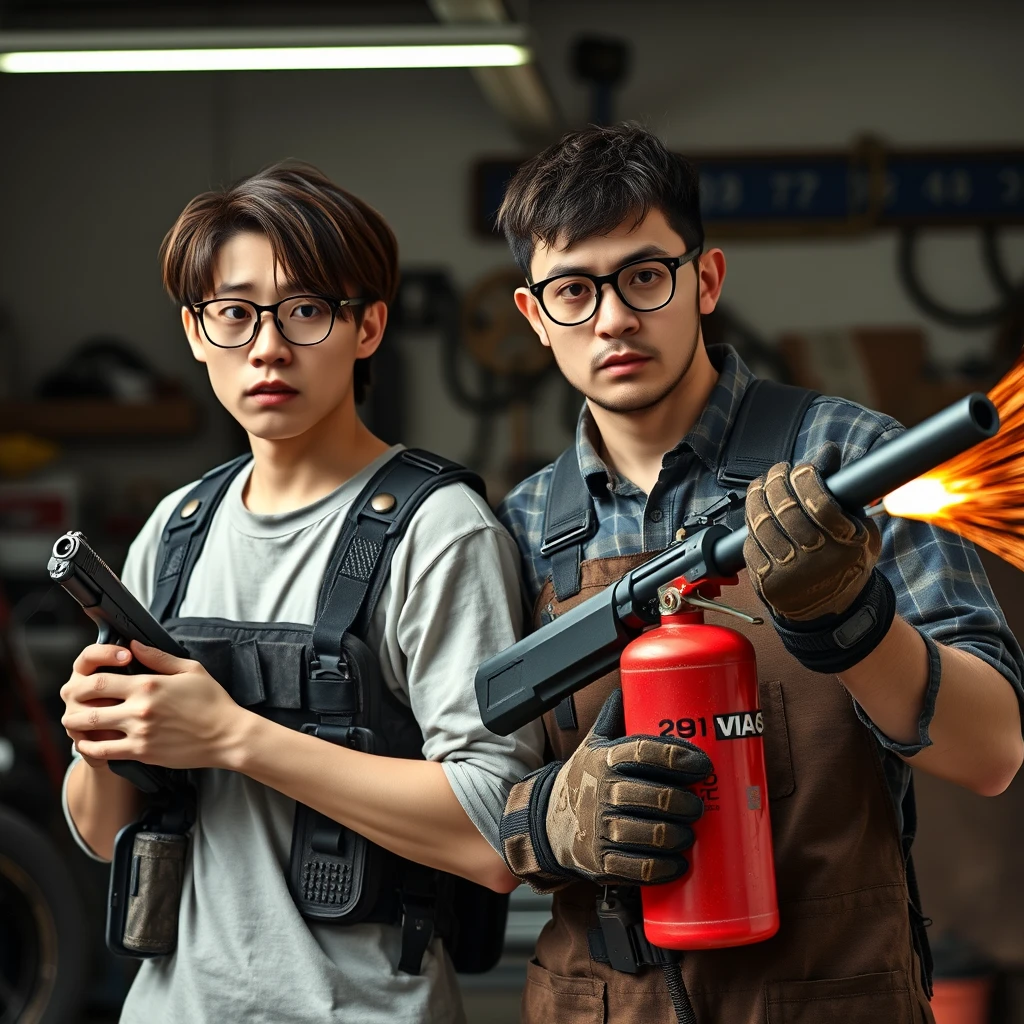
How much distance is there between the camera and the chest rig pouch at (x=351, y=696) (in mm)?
1495

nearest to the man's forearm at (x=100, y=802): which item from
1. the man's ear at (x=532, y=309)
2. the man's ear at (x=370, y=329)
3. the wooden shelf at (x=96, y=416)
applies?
the man's ear at (x=370, y=329)

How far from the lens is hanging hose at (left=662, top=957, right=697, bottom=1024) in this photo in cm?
136

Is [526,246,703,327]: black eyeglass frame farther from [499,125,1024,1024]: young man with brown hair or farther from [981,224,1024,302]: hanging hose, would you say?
[981,224,1024,302]: hanging hose

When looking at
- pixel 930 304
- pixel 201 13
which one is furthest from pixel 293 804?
pixel 201 13

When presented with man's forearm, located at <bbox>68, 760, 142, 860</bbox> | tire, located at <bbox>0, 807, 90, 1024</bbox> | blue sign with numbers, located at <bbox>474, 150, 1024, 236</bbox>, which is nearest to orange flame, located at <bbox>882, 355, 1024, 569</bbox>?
man's forearm, located at <bbox>68, 760, 142, 860</bbox>

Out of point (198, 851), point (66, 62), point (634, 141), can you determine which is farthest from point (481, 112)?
point (198, 851)

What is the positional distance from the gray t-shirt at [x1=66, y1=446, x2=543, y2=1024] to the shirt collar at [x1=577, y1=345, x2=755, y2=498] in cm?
14

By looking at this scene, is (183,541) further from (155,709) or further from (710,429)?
(710,429)

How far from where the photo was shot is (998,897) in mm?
3646

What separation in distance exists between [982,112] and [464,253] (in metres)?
2.04

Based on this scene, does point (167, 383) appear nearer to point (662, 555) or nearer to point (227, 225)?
point (227, 225)

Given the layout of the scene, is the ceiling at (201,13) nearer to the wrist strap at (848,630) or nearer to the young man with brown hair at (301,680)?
the young man with brown hair at (301,680)

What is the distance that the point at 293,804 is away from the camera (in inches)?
61.3

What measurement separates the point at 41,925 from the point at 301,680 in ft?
8.00
